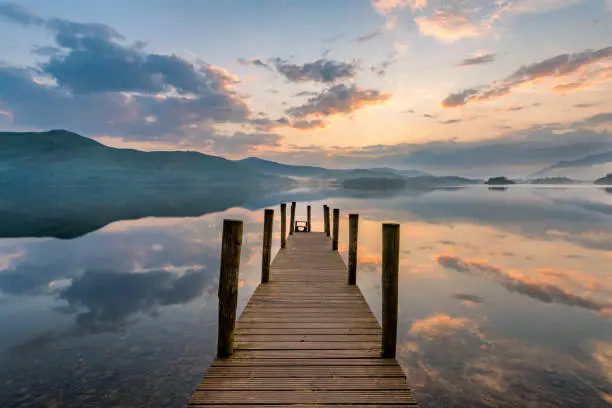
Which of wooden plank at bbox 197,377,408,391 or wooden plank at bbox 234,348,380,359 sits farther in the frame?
wooden plank at bbox 234,348,380,359

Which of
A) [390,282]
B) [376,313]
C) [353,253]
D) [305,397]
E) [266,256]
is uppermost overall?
[390,282]

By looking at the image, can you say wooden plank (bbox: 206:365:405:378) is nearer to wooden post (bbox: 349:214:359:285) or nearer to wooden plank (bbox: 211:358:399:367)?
wooden plank (bbox: 211:358:399:367)

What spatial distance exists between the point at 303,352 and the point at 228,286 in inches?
65.5

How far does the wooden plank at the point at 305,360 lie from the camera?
14.7ft

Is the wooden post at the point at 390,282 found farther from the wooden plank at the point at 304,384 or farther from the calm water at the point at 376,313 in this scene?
the calm water at the point at 376,313

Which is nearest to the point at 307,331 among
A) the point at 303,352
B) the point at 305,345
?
the point at 305,345

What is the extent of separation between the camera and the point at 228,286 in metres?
5.61

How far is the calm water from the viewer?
6707mm

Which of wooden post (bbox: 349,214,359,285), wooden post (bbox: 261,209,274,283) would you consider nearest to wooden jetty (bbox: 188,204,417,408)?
wooden post (bbox: 349,214,359,285)

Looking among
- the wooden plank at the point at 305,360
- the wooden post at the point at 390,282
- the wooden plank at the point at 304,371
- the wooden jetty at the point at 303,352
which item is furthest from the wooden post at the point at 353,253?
the wooden plank at the point at 304,371

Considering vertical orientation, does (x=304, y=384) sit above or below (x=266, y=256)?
below

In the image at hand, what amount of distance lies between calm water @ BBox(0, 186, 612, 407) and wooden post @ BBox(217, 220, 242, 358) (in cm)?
182

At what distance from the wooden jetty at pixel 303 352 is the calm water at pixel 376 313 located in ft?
5.54

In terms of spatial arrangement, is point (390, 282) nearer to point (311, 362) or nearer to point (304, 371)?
point (311, 362)
